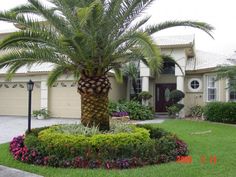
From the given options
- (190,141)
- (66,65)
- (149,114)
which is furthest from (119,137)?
(149,114)

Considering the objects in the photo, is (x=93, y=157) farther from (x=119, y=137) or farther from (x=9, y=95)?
(x=9, y=95)

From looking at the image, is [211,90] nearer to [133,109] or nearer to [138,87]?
[138,87]

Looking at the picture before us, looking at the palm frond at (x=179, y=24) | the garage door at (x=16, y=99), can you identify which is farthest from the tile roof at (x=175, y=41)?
the palm frond at (x=179, y=24)

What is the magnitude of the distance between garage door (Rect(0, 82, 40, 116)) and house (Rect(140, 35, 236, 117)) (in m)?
7.25

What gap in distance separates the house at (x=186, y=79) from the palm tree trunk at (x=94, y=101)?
1132 centimetres

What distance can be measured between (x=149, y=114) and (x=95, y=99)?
34.7 feet

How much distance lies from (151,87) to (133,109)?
14.1 ft

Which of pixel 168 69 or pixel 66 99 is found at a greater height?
pixel 168 69

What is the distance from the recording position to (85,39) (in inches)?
348

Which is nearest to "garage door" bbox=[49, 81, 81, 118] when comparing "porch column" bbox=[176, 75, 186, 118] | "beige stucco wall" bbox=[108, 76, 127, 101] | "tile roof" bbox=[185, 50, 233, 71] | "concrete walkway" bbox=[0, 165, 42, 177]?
"beige stucco wall" bbox=[108, 76, 127, 101]

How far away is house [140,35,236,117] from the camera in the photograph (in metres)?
21.1

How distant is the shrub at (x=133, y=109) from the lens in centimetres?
1955

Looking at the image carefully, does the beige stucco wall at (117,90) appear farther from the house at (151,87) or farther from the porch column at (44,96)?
the porch column at (44,96)

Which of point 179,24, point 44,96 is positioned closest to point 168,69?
point 44,96
